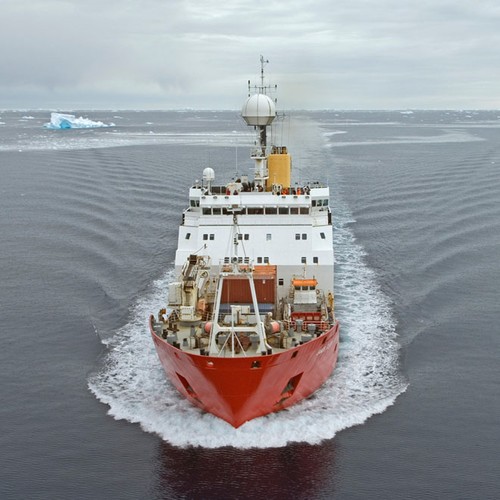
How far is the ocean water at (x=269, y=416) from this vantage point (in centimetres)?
2178

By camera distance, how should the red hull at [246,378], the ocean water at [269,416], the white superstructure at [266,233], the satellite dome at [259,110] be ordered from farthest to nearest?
the satellite dome at [259,110], the white superstructure at [266,233], the red hull at [246,378], the ocean water at [269,416]

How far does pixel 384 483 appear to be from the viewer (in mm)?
21297

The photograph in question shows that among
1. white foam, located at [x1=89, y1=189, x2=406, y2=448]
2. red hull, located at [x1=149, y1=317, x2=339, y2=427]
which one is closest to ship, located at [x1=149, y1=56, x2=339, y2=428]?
red hull, located at [x1=149, y1=317, x2=339, y2=427]

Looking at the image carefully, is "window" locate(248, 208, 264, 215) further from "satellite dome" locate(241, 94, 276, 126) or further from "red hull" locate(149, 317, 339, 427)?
"red hull" locate(149, 317, 339, 427)

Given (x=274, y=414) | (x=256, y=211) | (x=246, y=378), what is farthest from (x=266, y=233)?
(x=246, y=378)

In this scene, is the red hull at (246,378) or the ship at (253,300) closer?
the red hull at (246,378)

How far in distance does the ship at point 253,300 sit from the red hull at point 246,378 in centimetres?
5

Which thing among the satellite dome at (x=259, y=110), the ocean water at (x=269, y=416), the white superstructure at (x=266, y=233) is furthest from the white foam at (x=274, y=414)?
the satellite dome at (x=259, y=110)

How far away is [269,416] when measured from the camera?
25.1m

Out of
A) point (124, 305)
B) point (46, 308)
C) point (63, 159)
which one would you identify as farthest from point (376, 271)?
point (63, 159)

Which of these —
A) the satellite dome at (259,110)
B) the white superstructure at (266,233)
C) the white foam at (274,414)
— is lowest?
the white foam at (274,414)

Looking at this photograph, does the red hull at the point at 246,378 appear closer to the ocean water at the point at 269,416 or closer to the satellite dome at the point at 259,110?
the ocean water at the point at 269,416

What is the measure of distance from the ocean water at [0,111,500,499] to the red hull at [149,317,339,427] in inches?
26.6

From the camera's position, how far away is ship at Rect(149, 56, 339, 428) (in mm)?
23750
